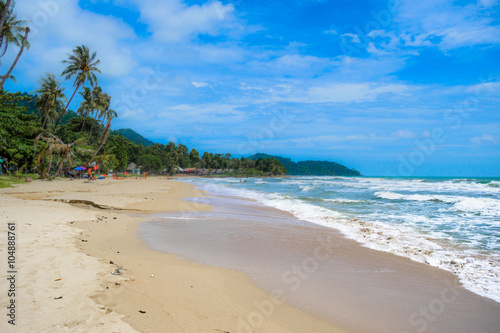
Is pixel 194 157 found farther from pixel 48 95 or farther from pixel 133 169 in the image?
pixel 48 95

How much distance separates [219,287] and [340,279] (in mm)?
2066

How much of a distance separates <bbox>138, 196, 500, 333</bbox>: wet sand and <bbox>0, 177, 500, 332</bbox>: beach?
0.02m

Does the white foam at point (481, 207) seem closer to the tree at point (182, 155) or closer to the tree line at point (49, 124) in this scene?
the tree line at point (49, 124)

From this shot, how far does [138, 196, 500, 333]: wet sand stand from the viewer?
3387mm

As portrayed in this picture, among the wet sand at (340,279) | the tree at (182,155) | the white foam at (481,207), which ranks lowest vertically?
the wet sand at (340,279)

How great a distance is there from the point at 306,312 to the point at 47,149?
30336mm

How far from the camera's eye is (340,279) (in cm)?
463

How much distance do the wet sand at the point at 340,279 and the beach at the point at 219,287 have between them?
0.8 inches

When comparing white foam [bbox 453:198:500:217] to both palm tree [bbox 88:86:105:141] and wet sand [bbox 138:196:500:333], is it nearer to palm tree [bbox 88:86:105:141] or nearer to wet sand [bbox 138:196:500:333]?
wet sand [bbox 138:196:500:333]

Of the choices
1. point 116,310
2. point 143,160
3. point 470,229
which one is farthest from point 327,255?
point 143,160

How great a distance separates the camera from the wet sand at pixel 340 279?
339 cm

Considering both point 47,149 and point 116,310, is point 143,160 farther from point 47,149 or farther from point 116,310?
point 116,310

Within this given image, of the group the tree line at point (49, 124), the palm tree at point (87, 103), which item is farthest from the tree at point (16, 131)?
the palm tree at point (87, 103)

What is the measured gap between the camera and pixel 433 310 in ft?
12.0
